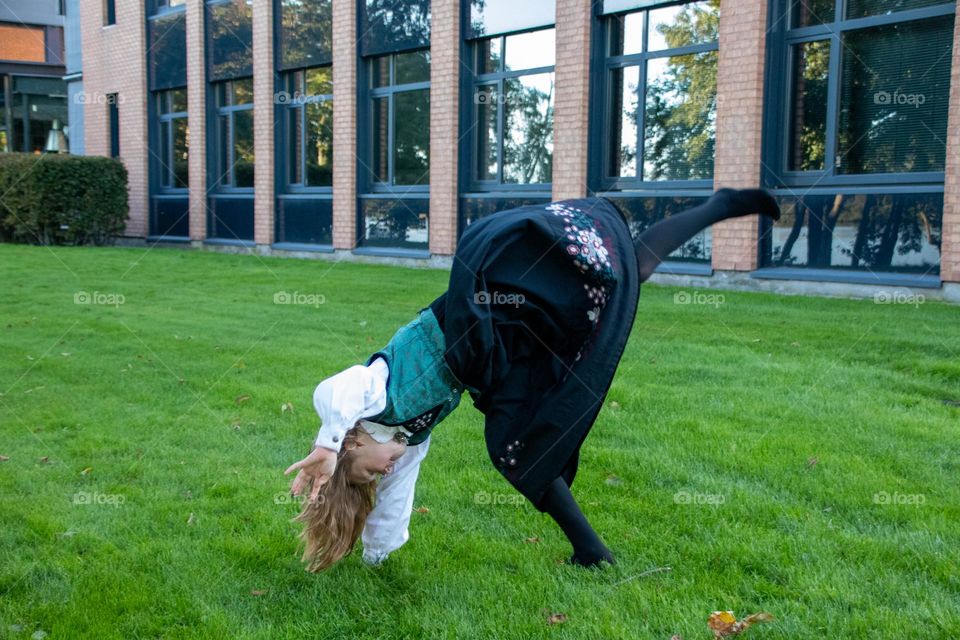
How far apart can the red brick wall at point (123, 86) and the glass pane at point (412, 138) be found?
891 cm

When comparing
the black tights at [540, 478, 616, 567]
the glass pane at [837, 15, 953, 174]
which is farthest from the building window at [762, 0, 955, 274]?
the black tights at [540, 478, 616, 567]

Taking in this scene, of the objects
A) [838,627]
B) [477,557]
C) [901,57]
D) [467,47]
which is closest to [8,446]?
[477,557]

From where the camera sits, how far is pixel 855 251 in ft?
33.6

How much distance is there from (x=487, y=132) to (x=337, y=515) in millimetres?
11888

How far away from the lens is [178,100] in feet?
69.2

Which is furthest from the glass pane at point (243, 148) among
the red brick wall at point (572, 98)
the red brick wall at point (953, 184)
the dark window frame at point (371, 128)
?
the red brick wall at point (953, 184)

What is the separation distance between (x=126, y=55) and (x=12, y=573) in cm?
2107

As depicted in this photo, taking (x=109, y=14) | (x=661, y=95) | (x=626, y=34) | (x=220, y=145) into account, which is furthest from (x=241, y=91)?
(x=661, y=95)

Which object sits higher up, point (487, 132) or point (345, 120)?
point (345, 120)

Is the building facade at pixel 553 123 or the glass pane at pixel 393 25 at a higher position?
the glass pane at pixel 393 25

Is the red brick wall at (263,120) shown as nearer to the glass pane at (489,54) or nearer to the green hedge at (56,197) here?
the green hedge at (56,197)

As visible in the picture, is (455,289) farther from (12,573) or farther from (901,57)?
(901,57)

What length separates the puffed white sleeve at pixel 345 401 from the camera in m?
2.84

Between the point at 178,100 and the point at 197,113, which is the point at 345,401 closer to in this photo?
the point at 197,113
